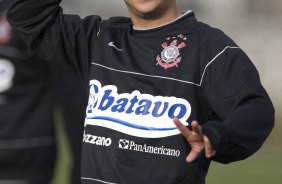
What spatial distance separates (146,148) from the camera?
307cm

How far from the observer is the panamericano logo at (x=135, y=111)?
10.0 ft

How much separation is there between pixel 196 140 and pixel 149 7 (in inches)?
26.0

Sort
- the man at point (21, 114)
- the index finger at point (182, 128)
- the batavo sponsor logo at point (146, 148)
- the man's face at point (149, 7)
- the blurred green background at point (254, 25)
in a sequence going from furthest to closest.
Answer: the blurred green background at point (254, 25) → the man at point (21, 114) → the man's face at point (149, 7) → the batavo sponsor logo at point (146, 148) → the index finger at point (182, 128)

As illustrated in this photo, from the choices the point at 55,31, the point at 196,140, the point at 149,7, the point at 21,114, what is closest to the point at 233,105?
the point at 196,140

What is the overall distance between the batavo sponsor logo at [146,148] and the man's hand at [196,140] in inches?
13.3

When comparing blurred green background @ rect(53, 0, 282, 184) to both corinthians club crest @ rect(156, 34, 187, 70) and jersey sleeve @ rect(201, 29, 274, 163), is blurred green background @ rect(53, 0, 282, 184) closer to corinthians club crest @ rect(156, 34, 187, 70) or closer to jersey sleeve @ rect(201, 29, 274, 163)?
corinthians club crest @ rect(156, 34, 187, 70)

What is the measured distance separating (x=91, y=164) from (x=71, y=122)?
0.94 m

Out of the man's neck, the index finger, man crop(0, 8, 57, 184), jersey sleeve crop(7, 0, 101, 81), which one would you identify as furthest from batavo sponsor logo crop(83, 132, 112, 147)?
man crop(0, 8, 57, 184)

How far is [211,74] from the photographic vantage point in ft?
9.84

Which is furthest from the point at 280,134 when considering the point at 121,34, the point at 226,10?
the point at 121,34

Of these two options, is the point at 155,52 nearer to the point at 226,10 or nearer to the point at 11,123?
the point at 11,123

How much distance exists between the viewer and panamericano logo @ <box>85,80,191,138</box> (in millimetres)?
3059

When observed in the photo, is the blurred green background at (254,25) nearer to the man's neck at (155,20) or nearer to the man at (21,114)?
the man at (21,114)

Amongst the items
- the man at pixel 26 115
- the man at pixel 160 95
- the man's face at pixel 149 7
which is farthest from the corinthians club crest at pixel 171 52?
the man at pixel 26 115
